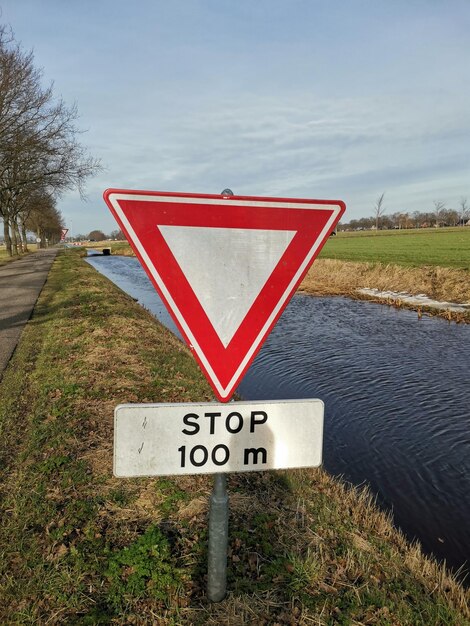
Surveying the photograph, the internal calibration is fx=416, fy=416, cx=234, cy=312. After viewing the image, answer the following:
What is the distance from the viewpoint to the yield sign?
1571 mm

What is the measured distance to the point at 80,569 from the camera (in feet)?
8.60

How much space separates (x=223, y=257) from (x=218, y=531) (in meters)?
1.19

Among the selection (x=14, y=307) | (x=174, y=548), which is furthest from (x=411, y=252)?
(x=174, y=548)

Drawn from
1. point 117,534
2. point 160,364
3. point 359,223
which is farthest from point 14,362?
point 359,223

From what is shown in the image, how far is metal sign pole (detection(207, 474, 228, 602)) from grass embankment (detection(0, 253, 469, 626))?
0.49 meters

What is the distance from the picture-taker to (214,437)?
1656 millimetres

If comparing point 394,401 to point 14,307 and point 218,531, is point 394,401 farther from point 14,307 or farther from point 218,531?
point 14,307

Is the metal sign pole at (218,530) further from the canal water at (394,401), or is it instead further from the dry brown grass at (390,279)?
the dry brown grass at (390,279)

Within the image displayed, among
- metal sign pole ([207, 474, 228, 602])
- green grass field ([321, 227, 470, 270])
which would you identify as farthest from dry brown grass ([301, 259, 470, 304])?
metal sign pole ([207, 474, 228, 602])

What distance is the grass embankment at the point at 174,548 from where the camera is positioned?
7.86ft

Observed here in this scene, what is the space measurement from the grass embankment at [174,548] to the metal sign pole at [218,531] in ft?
1.61

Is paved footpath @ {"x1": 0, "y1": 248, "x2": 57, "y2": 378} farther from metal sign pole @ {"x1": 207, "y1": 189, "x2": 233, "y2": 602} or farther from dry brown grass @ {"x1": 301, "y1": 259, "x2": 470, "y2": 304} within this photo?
dry brown grass @ {"x1": 301, "y1": 259, "x2": 470, "y2": 304}

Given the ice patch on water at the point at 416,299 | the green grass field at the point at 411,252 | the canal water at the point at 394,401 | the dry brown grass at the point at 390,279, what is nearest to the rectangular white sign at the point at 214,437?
the canal water at the point at 394,401

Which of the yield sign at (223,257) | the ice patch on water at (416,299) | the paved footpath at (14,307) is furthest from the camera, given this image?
the ice patch on water at (416,299)
